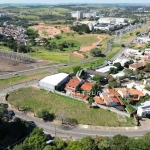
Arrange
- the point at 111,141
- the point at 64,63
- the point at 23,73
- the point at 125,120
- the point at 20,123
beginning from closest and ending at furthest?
1. the point at 111,141
2. the point at 20,123
3. the point at 125,120
4. the point at 23,73
5. the point at 64,63

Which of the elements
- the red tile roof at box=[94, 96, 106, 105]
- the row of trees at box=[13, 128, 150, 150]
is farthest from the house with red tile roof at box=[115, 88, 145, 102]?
the row of trees at box=[13, 128, 150, 150]

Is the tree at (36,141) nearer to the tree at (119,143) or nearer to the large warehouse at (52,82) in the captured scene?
the tree at (119,143)

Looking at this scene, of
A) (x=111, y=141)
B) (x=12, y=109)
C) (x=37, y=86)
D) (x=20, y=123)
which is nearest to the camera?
(x=111, y=141)

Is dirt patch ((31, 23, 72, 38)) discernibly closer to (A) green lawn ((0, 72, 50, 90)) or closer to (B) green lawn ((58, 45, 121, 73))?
(B) green lawn ((58, 45, 121, 73))

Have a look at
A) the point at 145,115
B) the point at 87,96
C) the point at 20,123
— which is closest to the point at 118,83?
the point at 87,96

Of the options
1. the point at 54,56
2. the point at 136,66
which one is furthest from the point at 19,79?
the point at 136,66

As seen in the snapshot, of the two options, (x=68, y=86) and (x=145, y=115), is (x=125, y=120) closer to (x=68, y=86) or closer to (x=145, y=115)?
(x=145, y=115)

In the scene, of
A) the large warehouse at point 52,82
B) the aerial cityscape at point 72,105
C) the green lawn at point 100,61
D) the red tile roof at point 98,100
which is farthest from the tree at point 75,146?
the green lawn at point 100,61
